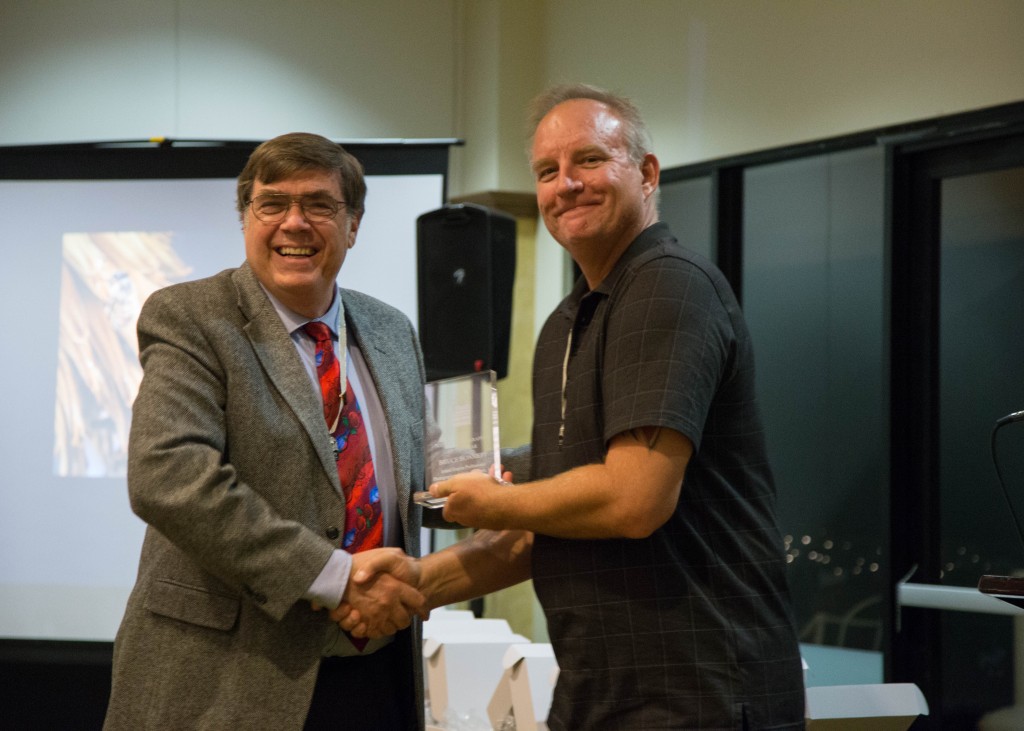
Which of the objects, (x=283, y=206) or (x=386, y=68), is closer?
(x=283, y=206)

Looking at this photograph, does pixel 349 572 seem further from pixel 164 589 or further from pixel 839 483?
pixel 839 483

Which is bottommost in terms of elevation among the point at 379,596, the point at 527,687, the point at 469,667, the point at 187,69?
the point at 469,667

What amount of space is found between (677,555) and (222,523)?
74cm

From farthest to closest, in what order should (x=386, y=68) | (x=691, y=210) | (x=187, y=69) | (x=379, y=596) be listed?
(x=386, y=68)
(x=187, y=69)
(x=691, y=210)
(x=379, y=596)

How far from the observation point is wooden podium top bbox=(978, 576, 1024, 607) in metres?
1.89

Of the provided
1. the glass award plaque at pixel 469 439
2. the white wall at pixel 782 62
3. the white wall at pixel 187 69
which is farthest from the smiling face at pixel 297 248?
the white wall at pixel 187 69

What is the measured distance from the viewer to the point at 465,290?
4.19m

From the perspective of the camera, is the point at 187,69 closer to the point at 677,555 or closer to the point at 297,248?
the point at 297,248

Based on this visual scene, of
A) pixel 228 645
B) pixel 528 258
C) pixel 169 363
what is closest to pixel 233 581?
pixel 228 645

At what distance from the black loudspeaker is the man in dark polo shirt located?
7.17 ft

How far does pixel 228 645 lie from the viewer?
1.94 m

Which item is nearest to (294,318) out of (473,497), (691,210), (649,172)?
(473,497)

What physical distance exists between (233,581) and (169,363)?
39cm

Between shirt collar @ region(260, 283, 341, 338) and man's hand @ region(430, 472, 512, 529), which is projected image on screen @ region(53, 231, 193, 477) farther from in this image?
man's hand @ region(430, 472, 512, 529)
